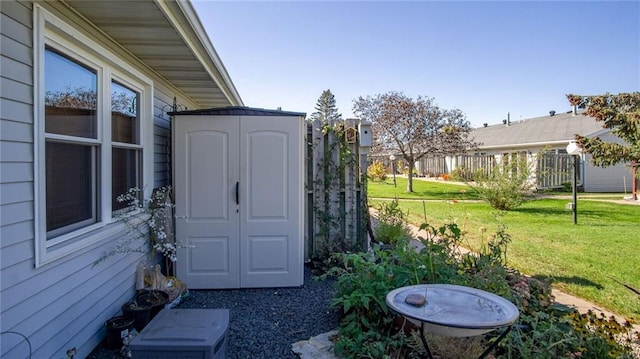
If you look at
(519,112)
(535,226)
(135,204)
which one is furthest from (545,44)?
(519,112)

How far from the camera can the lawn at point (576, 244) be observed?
422 cm

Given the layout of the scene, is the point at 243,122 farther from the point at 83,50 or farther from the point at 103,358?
the point at 103,358

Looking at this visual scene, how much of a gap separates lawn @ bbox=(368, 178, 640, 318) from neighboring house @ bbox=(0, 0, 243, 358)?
3.36m

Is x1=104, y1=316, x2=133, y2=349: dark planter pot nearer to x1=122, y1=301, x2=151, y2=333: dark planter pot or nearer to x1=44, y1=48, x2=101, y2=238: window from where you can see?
x1=122, y1=301, x2=151, y2=333: dark planter pot

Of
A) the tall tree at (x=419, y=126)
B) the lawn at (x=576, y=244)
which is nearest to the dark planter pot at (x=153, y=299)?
the lawn at (x=576, y=244)

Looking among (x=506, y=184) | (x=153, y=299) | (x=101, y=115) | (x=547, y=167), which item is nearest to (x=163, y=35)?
(x=101, y=115)

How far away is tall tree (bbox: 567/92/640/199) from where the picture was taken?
25.2ft

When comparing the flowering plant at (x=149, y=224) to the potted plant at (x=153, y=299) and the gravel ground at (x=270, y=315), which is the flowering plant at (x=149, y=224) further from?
the gravel ground at (x=270, y=315)

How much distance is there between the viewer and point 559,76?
1297cm

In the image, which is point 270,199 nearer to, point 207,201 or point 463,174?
point 207,201

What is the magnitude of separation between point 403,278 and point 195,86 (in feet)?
13.1

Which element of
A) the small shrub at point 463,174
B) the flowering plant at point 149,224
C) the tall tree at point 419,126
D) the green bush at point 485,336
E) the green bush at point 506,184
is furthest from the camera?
the tall tree at point 419,126

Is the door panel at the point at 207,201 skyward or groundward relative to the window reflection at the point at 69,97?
groundward

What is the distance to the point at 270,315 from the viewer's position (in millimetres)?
3617
